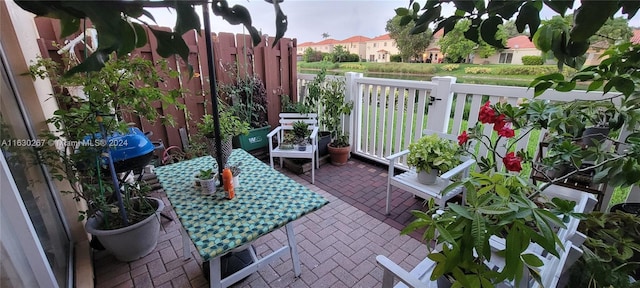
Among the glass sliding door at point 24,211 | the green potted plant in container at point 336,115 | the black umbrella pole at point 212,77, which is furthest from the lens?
the green potted plant in container at point 336,115

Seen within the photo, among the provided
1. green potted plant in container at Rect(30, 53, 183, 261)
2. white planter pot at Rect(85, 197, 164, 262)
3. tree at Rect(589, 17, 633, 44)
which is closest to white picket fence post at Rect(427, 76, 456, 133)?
tree at Rect(589, 17, 633, 44)

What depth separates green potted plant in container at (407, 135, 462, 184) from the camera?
6.78ft

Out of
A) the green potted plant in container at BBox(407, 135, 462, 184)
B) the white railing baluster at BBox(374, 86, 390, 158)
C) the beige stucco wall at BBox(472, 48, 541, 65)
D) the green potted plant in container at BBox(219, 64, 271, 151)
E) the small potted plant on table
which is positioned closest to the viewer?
the beige stucco wall at BBox(472, 48, 541, 65)

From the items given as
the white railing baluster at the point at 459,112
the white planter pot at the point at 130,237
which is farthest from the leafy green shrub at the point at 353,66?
the white planter pot at the point at 130,237

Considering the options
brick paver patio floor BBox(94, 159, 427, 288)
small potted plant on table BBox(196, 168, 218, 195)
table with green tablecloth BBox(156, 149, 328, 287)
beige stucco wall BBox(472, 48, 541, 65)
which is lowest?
brick paver patio floor BBox(94, 159, 427, 288)

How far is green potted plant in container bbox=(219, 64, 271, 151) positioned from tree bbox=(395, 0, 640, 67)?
285cm

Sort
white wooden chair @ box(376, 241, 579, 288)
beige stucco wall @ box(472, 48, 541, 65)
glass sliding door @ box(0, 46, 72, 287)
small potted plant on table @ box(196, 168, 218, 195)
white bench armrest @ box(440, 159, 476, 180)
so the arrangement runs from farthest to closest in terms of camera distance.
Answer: white bench armrest @ box(440, 159, 476, 180) → small potted plant on table @ box(196, 168, 218, 195) → glass sliding door @ box(0, 46, 72, 287) → white wooden chair @ box(376, 241, 579, 288) → beige stucco wall @ box(472, 48, 541, 65)

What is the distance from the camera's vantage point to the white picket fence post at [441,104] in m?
2.37

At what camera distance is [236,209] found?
1.36 meters

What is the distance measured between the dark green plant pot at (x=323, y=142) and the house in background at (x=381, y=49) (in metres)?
1.36

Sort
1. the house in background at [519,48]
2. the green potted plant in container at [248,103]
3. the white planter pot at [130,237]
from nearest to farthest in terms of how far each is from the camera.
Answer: the house in background at [519,48]
the white planter pot at [130,237]
the green potted plant in container at [248,103]

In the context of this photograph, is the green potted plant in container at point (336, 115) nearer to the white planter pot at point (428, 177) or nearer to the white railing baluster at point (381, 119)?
the white railing baluster at point (381, 119)

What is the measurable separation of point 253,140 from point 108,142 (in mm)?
1908

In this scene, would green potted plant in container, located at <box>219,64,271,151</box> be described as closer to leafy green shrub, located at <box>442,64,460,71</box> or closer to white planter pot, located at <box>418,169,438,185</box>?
white planter pot, located at <box>418,169,438,185</box>
